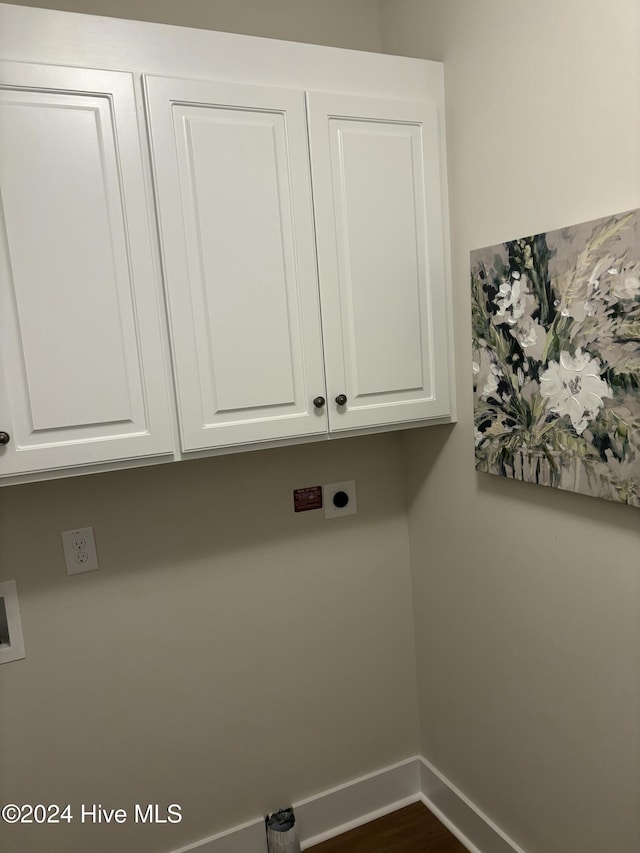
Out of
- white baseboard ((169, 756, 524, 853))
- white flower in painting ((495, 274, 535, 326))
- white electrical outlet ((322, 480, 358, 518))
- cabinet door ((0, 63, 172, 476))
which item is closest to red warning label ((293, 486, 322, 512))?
white electrical outlet ((322, 480, 358, 518))

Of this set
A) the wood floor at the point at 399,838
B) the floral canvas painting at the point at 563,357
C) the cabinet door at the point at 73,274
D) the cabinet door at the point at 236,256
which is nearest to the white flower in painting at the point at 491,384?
the floral canvas painting at the point at 563,357

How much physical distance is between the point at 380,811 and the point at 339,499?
108cm

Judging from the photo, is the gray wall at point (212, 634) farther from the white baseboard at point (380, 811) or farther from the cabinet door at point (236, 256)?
the cabinet door at point (236, 256)

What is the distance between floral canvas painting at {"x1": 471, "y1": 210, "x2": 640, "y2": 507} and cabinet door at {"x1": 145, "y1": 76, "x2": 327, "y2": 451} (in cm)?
45

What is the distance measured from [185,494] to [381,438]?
66 cm

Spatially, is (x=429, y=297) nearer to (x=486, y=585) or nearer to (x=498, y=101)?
(x=498, y=101)

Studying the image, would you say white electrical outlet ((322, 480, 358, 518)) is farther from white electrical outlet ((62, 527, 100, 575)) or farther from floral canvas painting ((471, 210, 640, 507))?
white electrical outlet ((62, 527, 100, 575))

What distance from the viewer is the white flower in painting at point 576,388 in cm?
123

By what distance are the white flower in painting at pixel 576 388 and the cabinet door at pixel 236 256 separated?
1.81 ft

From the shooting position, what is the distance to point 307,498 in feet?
6.14

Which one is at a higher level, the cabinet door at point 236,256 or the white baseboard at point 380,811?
the cabinet door at point 236,256

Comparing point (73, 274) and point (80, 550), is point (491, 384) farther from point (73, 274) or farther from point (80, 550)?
point (80, 550)

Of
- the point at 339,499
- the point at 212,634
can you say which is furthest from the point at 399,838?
the point at 339,499

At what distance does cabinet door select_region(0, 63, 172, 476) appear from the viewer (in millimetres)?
1201
